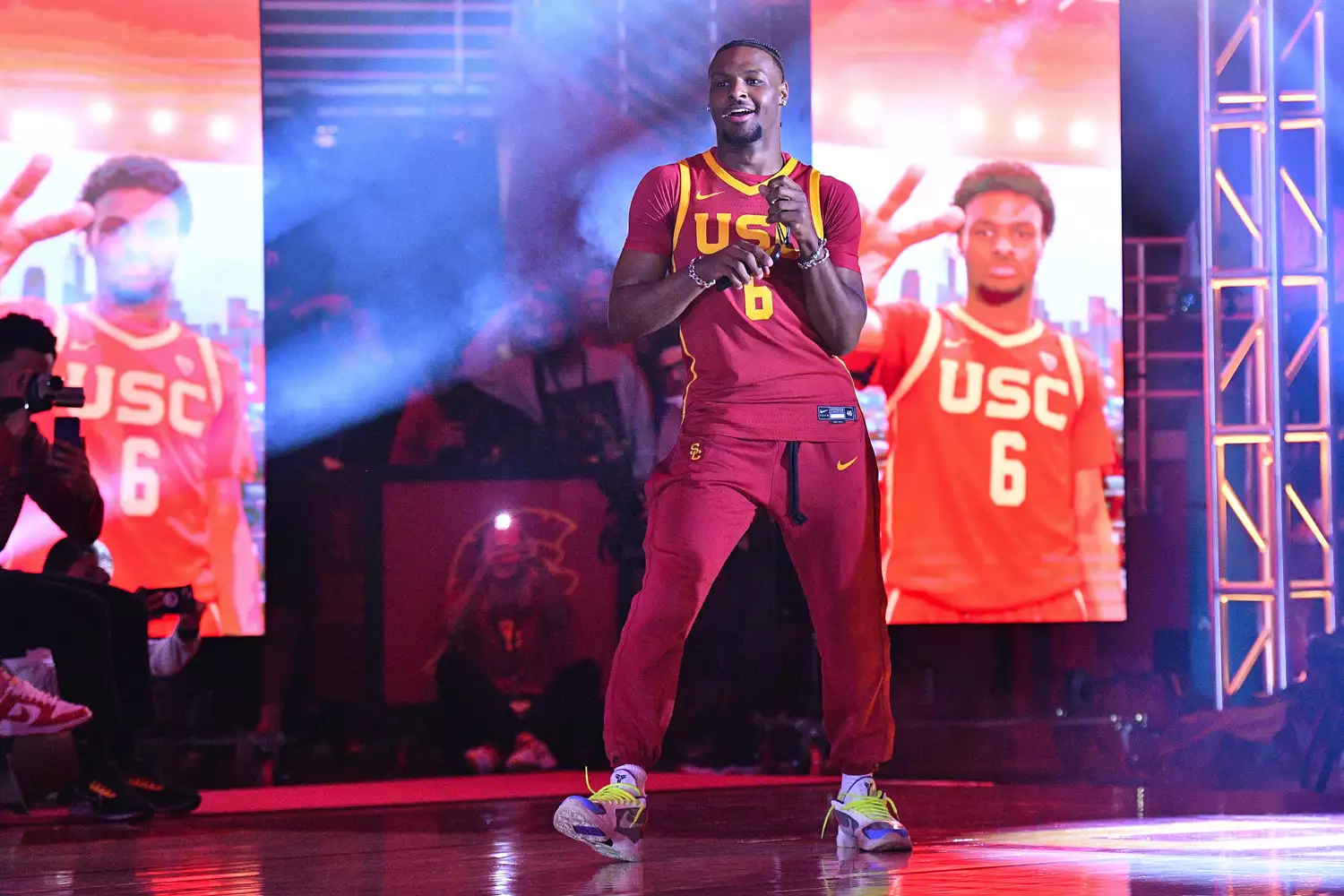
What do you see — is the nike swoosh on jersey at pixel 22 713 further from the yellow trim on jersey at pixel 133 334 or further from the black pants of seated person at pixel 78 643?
the yellow trim on jersey at pixel 133 334

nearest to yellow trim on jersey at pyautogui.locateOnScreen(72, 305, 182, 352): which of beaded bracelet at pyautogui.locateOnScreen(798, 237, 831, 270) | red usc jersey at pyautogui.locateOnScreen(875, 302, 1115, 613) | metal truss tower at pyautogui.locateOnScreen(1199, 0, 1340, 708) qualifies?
red usc jersey at pyautogui.locateOnScreen(875, 302, 1115, 613)

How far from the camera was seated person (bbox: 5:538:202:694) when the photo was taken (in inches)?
173

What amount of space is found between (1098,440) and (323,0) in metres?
2.77

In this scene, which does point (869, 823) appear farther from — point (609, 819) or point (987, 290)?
point (987, 290)

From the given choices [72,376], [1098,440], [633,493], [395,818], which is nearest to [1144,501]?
[1098,440]

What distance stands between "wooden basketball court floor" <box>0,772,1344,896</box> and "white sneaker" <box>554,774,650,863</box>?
4cm

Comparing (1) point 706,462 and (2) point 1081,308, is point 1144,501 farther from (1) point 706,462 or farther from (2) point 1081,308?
(1) point 706,462

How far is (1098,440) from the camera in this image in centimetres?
560

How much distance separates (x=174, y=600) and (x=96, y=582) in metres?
0.21

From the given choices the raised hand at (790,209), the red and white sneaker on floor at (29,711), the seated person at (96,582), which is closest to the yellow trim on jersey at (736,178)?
the raised hand at (790,209)

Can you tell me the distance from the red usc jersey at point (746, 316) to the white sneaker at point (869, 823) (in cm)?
63

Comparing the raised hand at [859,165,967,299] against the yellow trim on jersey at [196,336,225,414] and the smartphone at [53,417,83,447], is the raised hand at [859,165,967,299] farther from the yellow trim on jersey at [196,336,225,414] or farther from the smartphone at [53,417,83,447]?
the smartphone at [53,417,83,447]

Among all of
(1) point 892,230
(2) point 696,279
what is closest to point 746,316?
(2) point 696,279

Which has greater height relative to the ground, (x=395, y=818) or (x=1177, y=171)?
(x=1177, y=171)
